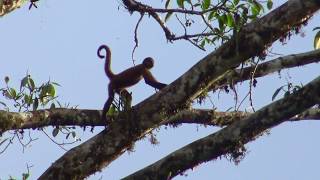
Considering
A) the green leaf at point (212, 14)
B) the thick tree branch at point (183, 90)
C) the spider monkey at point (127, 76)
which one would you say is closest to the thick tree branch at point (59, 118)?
the thick tree branch at point (183, 90)

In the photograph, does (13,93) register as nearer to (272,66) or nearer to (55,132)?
(55,132)

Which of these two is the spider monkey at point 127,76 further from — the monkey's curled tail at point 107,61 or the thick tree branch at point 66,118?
the thick tree branch at point 66,118

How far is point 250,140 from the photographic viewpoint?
4285 mm

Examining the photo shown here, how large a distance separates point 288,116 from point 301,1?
792mm

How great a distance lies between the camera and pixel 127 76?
7.45 m

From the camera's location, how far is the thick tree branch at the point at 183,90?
170 inches

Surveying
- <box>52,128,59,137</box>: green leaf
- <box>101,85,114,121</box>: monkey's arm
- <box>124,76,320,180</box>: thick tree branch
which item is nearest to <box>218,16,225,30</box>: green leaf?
<box>101,85,114,121</box>: monkey's arm

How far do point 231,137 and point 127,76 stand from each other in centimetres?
345

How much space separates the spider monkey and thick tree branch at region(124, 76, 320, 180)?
2929 millimetres

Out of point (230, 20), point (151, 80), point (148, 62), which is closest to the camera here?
point (230, 20)

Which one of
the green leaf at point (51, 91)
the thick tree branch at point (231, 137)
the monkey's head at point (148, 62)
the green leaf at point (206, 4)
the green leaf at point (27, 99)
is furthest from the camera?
the monkey's head at point (148, 62)

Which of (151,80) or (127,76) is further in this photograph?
(127,76)

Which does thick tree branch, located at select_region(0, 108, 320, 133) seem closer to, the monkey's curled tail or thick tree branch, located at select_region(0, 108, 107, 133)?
thick tree branch, located at select_region(0, 108, 107, 133)

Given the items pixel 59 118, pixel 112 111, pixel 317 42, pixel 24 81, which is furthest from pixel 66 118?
pixel 317 42
